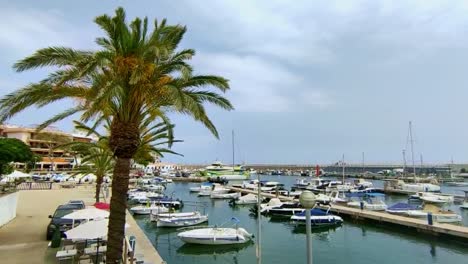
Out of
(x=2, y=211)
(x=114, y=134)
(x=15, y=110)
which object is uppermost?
(x=15, y=110)

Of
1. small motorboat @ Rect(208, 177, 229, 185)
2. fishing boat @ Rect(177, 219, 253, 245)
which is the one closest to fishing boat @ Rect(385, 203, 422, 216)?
fishing boat @ Rect(177, 219, 253, 245)

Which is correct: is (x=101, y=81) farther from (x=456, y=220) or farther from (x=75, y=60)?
(x=456, y=220)

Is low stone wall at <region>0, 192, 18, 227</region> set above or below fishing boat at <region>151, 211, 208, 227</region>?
above

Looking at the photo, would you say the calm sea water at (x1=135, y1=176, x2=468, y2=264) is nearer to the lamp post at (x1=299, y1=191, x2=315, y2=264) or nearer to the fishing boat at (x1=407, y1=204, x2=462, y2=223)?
the fishing boat at (x1=407, y1=204, x2=462, y2=223)

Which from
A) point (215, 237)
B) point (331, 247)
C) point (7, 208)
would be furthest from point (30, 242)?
point (331, 247)

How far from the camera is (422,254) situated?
25.8m

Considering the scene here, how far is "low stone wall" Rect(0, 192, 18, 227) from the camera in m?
22.6

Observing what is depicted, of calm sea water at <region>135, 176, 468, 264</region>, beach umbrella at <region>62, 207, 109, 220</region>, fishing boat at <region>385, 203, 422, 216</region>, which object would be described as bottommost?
calm sea water at <region>135, 176, 468, 264</region>

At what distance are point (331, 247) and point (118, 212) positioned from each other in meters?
21.2

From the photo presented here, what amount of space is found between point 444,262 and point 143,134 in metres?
21.4

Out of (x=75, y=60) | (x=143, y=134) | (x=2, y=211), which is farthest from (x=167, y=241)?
(x=75, y=60)

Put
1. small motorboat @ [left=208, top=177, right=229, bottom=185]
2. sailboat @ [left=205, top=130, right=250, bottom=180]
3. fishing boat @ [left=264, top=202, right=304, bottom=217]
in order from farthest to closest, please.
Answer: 1. sailboat @ [left=205, top=130, right=250, bottom=180]
2. small motorboat @ [left=208, top=177, right=229, bottom=185]
3. fishing boat @ [left=264, top=202, right=304, bottom=217]

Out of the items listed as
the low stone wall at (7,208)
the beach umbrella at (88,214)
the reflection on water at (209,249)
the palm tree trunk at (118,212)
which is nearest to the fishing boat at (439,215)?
the reflection on water at (209,249)

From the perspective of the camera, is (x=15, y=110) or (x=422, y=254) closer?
(x=15, y=110)
